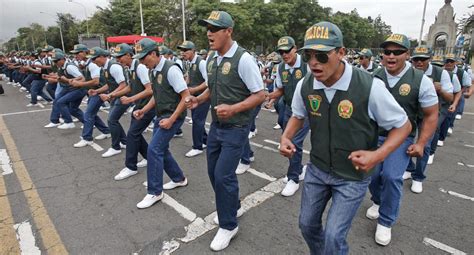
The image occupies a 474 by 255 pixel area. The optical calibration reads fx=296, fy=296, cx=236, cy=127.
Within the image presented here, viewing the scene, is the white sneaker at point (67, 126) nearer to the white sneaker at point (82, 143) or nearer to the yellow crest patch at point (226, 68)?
the white sneaker at point (82, 143)

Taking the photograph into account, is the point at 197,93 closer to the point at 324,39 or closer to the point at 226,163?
the point at 226,163

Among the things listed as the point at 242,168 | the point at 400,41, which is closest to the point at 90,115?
the point at 242,168

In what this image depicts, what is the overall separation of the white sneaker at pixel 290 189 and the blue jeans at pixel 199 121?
224 centimetres

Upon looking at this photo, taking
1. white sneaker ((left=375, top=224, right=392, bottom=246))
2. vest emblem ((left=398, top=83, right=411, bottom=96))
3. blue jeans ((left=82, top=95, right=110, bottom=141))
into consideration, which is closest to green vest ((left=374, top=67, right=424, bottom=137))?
vest emblem ((left=398, top=83, right=411, bottom=96))

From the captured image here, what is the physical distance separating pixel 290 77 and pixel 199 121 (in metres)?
2.19

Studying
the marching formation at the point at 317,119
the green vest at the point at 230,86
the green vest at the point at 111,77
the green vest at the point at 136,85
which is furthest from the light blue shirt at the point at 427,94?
the green vest at the point at 111,77

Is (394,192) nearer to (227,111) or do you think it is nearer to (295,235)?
(295,235)

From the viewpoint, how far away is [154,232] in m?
3.10

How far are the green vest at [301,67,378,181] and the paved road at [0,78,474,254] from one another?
1.22 m

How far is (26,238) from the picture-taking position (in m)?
3.03

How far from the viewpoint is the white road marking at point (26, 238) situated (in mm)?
2838

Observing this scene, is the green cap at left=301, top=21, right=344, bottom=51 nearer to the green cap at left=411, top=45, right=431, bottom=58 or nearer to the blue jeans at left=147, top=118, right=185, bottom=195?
the blue jeans at left=147, top=118, right=185, bottom=195

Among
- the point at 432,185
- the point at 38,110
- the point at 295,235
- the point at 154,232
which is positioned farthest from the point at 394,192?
→ the point at 38,110

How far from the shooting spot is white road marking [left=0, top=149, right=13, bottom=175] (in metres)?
4.85
